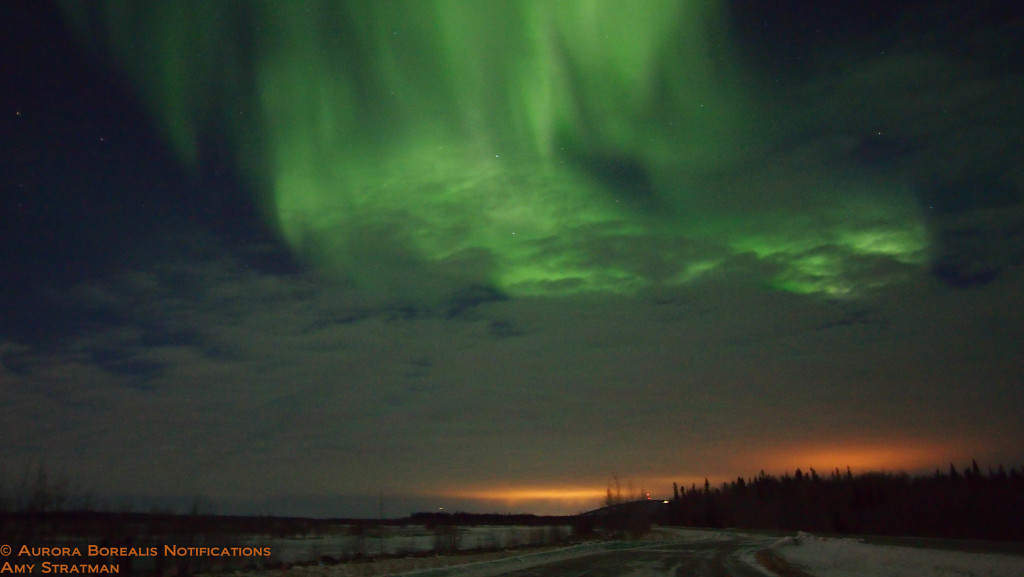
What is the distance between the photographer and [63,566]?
27391mm

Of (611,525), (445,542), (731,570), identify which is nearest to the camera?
(731,570)

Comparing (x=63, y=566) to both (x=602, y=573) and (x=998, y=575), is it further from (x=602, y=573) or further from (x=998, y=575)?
(x=998, y=575)

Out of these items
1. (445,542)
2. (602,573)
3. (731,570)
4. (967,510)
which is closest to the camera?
(602,573)

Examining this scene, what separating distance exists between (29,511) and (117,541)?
7.33 m

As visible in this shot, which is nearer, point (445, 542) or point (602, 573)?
point (602, 573)

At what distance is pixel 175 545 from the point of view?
119 ft

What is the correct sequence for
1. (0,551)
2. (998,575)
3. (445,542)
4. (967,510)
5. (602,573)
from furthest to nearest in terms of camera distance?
(967,510) < (445,542) < (602,573) < (998,575) < (0,551)

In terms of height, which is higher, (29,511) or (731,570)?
(29,511)

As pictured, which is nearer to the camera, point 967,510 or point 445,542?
point 445,542

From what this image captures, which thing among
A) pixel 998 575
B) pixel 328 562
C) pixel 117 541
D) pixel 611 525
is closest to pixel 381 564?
pixel 328 562

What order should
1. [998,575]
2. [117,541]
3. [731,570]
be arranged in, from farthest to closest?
[731,570] < [998,575] < [117,541]

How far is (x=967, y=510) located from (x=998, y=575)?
466 ft

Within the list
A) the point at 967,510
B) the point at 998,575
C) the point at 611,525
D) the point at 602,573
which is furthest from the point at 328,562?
the point at 967,510

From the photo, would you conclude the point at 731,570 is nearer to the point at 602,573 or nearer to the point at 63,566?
the point at 602,573
